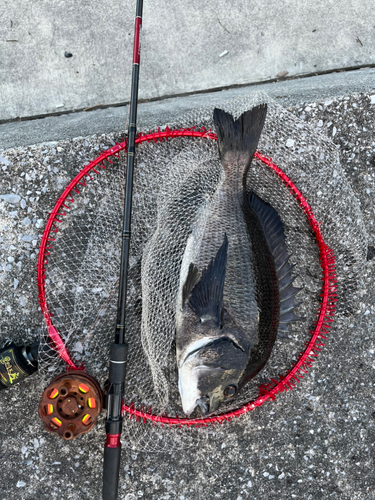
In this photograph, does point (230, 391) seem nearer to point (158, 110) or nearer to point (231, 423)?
point (231, 423)

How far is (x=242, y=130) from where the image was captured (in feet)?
5.99

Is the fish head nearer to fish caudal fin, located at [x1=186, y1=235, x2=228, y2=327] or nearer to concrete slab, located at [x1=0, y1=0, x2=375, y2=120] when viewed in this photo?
fish caudal fin, located at [x1=186, y1=235, x2=228, y2=327]

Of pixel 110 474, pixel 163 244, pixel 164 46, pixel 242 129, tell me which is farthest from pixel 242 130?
pixel 110 474

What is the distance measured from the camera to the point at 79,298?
2.02 meters

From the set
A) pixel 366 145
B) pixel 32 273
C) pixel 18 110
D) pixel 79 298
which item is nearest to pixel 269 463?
pixel 79 298

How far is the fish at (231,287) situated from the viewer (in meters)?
1.71

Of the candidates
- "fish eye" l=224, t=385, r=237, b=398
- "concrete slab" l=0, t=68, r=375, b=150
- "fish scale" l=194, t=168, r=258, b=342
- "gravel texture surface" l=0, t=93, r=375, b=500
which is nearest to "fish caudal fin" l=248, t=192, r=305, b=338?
"fish scale" l=194, t=168, r=258, b=342

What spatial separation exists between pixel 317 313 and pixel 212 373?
0.81 m

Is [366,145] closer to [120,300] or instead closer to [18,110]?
[120,300]

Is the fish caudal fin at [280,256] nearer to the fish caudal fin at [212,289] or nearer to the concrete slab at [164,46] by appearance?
the fish caudal fin at [212,289]

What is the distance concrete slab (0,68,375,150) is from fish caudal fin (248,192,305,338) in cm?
80

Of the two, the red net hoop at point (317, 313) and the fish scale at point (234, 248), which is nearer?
the fish scale at point (234, 248)

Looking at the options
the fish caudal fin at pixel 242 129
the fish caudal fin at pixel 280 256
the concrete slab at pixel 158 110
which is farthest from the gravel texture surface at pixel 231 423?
the fish caudal fin at pixel 280 256

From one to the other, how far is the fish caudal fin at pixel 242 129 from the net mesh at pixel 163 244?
0.18 m
